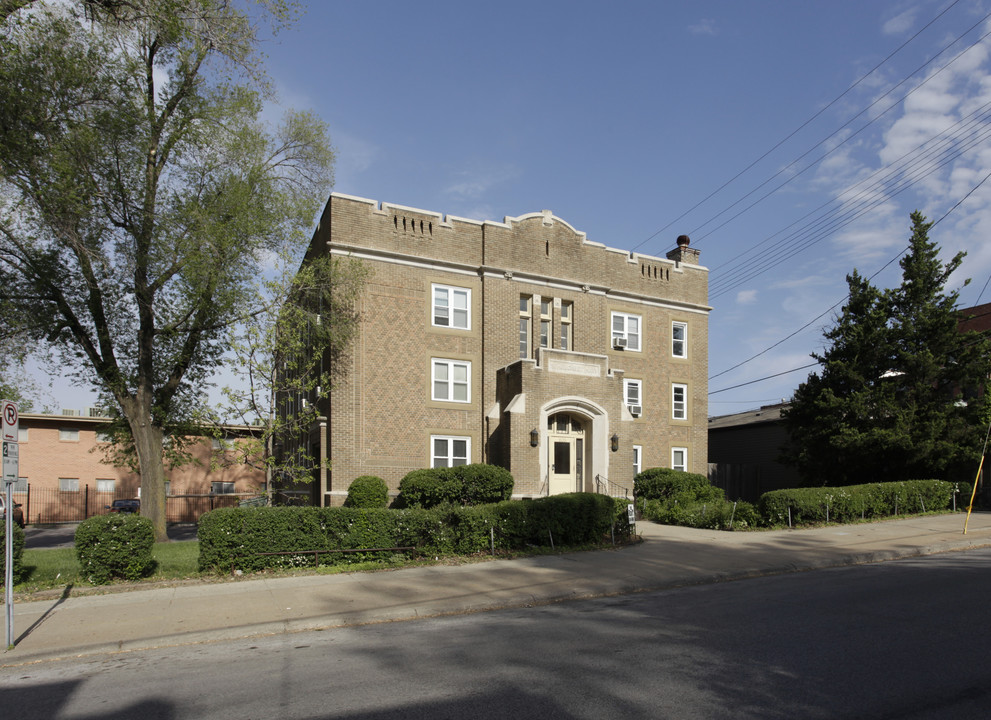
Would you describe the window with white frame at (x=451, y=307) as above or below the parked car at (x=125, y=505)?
above

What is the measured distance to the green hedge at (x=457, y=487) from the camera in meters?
20.6

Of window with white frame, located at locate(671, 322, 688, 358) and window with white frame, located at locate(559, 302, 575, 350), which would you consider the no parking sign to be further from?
window with white frame, located at locate(671, 322, 688, 358)

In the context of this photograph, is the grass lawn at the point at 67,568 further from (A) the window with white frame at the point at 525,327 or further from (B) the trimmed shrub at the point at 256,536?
(A) the window with white frame at the point at 525,327

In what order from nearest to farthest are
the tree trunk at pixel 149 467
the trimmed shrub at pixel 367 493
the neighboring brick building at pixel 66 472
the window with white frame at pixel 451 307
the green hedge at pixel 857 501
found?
the green hedge at pixel 857 501 → the tree trunk at pixel 149 467 → the trimmed shrub at pixel 367 493 → the window with white frame at pixel 451 307 → the neighboring brick building at pixel 66 472

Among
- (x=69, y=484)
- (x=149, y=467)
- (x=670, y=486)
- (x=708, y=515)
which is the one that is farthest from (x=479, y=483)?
(x=69, y=484)

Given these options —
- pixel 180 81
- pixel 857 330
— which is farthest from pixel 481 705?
pixel 857 330

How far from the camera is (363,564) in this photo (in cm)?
1377

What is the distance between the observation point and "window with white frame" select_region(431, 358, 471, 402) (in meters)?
22.9

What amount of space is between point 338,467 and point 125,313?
7.75m

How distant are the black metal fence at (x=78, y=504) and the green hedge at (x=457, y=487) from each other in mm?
17887

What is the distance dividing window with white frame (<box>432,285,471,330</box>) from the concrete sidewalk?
9.68 m

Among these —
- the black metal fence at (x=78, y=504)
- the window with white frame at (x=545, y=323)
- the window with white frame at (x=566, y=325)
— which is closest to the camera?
the window with white frame at (x=545, y=323)

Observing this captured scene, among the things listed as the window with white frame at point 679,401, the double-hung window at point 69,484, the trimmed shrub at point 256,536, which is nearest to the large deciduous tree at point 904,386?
the window with white frame at point 679,401

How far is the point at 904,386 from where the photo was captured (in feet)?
81.7
